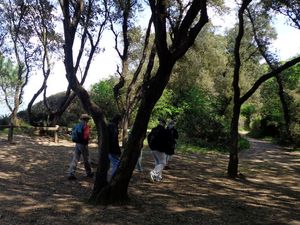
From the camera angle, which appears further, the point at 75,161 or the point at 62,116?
the point at 62,116

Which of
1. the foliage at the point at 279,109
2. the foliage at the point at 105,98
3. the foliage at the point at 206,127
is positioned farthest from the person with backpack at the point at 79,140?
the foliage at the point at 279,109

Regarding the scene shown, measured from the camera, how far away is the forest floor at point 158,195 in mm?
8281

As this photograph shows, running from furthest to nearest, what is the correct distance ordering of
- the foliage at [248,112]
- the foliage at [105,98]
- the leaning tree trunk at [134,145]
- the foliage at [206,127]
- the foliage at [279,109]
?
the foliage at [248,112]
the foliage at [105,98]
the foliage at [279,109]
the foliage at [206,127]
the leaning tree trunk at [134,145]

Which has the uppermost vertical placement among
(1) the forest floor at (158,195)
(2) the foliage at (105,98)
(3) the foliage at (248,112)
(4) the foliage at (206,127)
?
(3) the foliage at (248,112)

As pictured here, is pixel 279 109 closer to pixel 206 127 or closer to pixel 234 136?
pixel 206 127

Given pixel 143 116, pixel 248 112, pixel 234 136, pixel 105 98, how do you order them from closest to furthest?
pixel 143 116, pixel 234 136, pixel 105 98, pixel 248 112

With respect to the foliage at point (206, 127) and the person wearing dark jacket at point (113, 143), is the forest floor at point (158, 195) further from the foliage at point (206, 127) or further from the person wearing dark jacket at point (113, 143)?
the foliage at point (206, 127)

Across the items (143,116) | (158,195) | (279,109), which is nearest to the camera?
(143,116)

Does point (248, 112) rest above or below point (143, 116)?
above

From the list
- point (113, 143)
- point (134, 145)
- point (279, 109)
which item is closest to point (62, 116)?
point (279, 109)

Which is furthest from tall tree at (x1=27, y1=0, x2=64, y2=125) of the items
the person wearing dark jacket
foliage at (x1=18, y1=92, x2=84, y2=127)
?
the person wearing dark jacket

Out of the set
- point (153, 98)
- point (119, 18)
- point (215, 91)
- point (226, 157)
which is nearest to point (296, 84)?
point (215, 91)

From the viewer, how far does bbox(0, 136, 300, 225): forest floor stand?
828cm

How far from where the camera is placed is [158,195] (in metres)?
10.5
